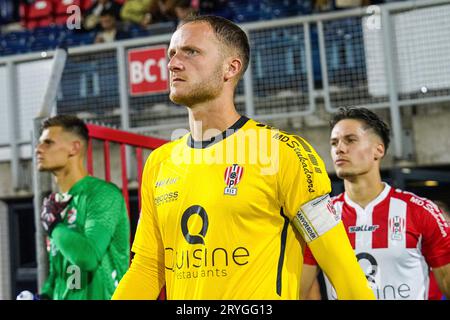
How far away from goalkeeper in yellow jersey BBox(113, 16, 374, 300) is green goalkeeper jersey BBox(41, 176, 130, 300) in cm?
138

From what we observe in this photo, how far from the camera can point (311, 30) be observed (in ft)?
22.3

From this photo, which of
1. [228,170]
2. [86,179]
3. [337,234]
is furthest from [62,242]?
[337,234]

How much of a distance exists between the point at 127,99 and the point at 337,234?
529 cm

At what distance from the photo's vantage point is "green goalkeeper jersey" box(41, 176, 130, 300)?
3.88 meters

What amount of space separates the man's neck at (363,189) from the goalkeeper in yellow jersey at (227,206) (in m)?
1.66

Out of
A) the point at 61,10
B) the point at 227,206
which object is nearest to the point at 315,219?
the point at 227,206

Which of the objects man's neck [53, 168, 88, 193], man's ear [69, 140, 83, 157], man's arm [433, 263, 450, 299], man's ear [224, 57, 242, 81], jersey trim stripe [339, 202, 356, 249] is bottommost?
man's arm [433, 263, 450, 299]

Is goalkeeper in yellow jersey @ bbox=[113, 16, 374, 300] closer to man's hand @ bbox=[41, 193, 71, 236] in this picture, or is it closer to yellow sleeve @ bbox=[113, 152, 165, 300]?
yellow sleeve @ bbox=[113, 152, 165, 300]

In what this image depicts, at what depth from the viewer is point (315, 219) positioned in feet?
7.31

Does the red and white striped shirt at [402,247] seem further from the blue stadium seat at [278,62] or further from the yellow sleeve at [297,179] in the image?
the blue stadium seat at [278,62]

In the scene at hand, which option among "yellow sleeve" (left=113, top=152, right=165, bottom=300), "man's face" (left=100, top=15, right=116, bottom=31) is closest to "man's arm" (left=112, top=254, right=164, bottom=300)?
"yellow sleeve" (left=113, top=152, right=165, bottom=300)

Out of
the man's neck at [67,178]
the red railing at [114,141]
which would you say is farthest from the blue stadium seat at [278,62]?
the man's neck at [67,178]

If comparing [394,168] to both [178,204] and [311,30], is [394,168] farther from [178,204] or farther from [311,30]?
[178,204]

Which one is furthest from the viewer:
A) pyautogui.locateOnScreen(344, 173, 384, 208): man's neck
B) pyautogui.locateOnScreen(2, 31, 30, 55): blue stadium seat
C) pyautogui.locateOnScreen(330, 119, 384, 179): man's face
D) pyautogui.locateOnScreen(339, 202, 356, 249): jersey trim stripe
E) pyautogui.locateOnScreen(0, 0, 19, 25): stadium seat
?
pyautogui.locateOnScreen(0, 0, 19, 25): stadium seat
